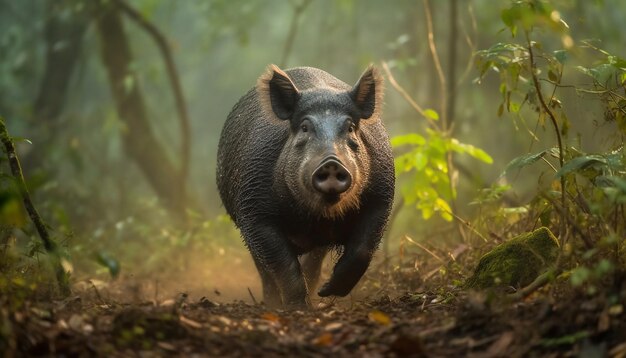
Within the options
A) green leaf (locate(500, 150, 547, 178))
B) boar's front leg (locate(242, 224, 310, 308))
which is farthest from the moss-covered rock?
boar's front leg (locate(242, 224, 310, 308))

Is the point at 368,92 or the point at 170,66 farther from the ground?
the point at 170,66

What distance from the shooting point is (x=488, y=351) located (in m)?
3.40

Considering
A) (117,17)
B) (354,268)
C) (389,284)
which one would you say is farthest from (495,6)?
(354,268)

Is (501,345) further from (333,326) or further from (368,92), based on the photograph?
(368,92)

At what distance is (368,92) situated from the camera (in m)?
6.03

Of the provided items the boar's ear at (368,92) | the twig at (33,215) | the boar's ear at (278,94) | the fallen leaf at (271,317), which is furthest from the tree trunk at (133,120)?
the fallen leaf at (271,317)

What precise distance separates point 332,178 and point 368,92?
132cm

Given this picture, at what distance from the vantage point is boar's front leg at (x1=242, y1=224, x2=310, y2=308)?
5.50 metres

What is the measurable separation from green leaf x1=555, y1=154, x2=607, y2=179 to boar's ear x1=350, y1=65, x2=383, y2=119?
187 cm

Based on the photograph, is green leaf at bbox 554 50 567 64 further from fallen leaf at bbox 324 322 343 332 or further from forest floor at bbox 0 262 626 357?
fallen leaf at bbox 324 322 343 332

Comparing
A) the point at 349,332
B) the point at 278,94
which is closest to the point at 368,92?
the point at 278,94

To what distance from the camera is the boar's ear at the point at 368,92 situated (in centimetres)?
596

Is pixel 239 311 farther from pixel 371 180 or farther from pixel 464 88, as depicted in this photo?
pixel 464 88

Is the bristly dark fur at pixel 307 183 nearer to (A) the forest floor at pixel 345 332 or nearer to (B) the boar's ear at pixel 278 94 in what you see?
(B) the boar's ear at pixel 278 94
